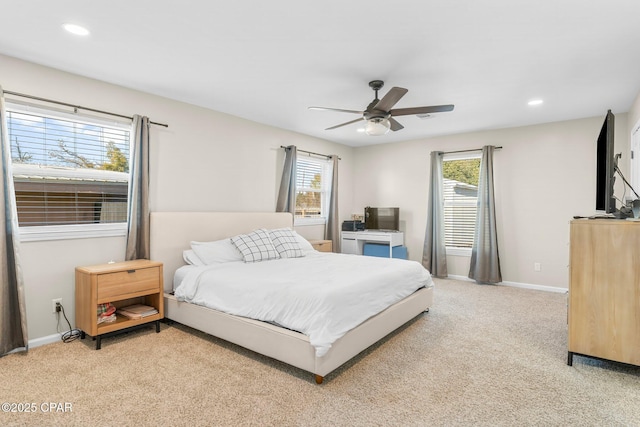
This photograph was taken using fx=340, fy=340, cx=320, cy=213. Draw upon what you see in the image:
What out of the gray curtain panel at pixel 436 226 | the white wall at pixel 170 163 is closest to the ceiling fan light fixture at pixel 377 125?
the white wall at pixel 170 163

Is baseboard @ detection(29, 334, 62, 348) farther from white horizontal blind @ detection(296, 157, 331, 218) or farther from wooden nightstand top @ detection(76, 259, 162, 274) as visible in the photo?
white horizontal blind @ detection(296, 157, 331, 218)

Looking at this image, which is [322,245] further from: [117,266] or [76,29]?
[76,29]

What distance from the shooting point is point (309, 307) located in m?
2.48

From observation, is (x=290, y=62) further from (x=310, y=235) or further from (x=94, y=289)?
(x=310, y=235)

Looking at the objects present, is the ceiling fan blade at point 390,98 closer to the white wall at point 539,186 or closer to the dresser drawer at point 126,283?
the dresser drawer at point 126,283

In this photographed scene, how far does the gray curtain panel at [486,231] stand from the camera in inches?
206

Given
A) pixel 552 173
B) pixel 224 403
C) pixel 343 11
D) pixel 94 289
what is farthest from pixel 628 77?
pixel 94 289

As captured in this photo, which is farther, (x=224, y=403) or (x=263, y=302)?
(x=263, y=302)

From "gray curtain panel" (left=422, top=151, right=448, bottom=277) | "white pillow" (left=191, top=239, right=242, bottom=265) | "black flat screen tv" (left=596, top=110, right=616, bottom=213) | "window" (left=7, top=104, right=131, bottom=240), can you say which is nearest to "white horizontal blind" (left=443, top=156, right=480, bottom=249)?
"gray curtain panel" (left=422, top=151, right=448, bottom=277)

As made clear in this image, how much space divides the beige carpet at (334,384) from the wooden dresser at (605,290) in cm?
22

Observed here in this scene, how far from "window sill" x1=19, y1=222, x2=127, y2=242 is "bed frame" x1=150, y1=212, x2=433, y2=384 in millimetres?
347

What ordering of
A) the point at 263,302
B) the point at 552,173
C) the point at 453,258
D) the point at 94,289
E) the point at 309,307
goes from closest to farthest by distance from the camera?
1. the point at 309,307
2. the point at 263,302
3. the point at 94,289
4. the point at 552,173
5. the point at 453,258

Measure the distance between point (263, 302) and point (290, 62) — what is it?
2067 millimetres

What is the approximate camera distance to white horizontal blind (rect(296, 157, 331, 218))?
586 centimetres
